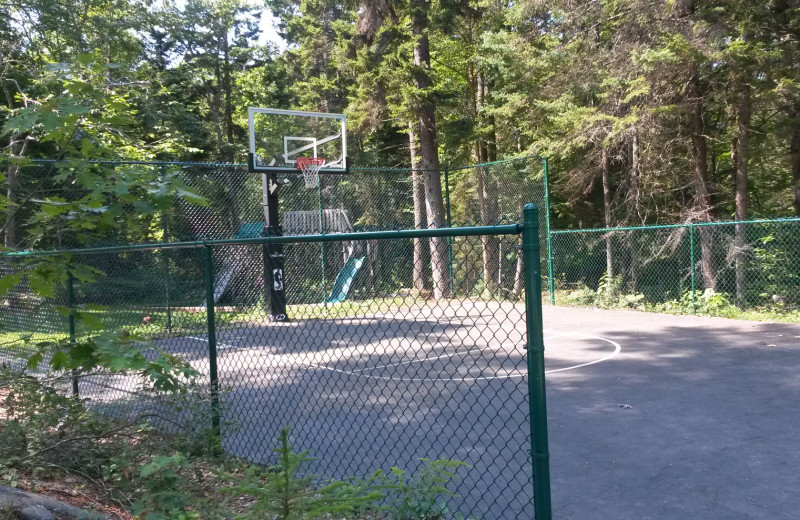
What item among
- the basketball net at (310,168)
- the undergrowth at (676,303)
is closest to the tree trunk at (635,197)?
Result: the undergrowth at (676,303)

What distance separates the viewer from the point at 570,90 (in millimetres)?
16781

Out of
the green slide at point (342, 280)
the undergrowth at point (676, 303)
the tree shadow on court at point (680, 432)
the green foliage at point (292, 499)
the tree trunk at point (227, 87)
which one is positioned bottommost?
the tree shadow on court at point (680, 432)

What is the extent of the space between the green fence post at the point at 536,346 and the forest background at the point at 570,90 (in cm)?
959

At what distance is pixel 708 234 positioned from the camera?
48.2ft

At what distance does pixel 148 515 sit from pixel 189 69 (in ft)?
96.2

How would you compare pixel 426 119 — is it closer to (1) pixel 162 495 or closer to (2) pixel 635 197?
(2) pixel 635 197

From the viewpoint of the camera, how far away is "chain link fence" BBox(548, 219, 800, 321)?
13531mm

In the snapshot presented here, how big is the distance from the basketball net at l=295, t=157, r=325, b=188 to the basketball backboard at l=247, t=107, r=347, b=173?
140 mm

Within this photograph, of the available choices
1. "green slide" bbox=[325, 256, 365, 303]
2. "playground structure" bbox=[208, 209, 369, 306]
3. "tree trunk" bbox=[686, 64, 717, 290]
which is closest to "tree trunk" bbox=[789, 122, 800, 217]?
"tree trunk" bbox=[686, 64, 717, 290]

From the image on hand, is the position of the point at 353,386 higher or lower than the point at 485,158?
lower

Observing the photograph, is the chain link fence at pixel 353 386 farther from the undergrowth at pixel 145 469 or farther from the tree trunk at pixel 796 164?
the tree trunk at pixel 796 164

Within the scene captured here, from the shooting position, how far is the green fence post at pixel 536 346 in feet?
8.80

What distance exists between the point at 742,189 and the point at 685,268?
2217mm

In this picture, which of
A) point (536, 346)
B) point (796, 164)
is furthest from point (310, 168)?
point (536, 346)
